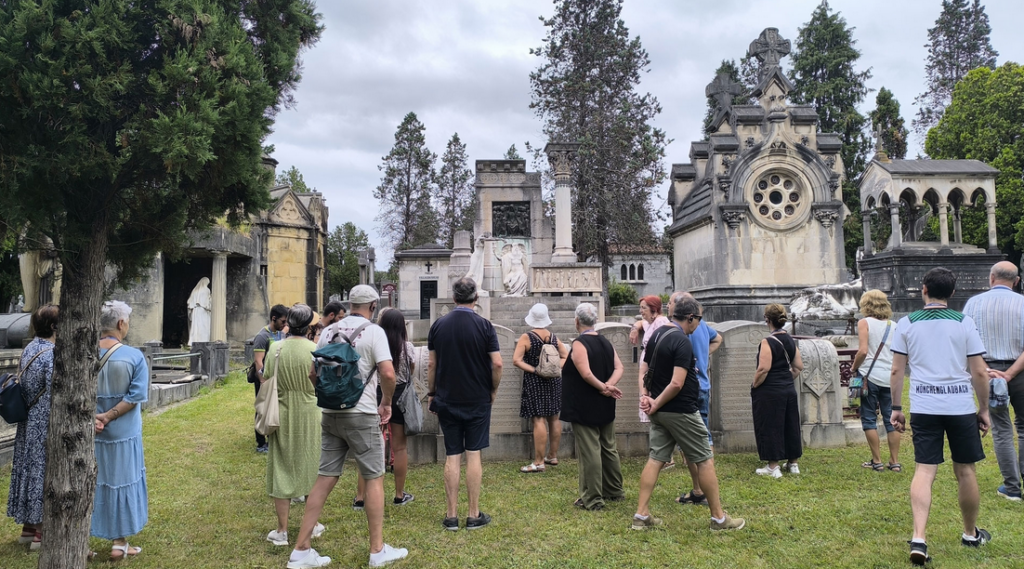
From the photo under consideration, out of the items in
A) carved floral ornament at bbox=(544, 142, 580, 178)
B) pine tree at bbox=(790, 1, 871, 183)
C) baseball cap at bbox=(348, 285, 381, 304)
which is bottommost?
baseball cap at bbox=(348, 285, 381, 304)

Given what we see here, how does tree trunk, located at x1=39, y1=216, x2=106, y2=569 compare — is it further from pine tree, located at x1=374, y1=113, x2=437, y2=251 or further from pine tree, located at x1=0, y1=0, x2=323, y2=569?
pine tree, located at x1=374, y1=113, x2=437, y2=251

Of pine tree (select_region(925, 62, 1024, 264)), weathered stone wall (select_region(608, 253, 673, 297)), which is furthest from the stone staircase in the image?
weathered stone wall (select_region(608, 253, 673, 297))

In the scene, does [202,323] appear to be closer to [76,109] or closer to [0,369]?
[0,369]

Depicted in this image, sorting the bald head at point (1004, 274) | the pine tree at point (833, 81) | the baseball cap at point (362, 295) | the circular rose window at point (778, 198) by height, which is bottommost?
the baseball cap at point (362, 295)

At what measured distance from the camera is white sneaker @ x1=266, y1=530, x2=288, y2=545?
4.50 meters

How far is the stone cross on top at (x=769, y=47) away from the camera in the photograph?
1911 cm

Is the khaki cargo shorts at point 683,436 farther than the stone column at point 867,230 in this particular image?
No

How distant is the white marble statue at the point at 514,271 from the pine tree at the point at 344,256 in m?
28.3

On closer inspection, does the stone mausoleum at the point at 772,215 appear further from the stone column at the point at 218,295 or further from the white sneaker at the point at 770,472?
the stone column at the point at 218,295

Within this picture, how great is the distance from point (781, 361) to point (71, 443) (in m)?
5.93

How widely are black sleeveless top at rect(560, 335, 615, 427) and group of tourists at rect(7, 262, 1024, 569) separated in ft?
0.04

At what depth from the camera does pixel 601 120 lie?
82.9ft

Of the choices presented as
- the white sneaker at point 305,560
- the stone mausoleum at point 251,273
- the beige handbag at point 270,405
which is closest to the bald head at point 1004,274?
the white sneaker at point 305,560

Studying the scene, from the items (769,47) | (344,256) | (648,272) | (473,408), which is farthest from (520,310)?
(648,272)
